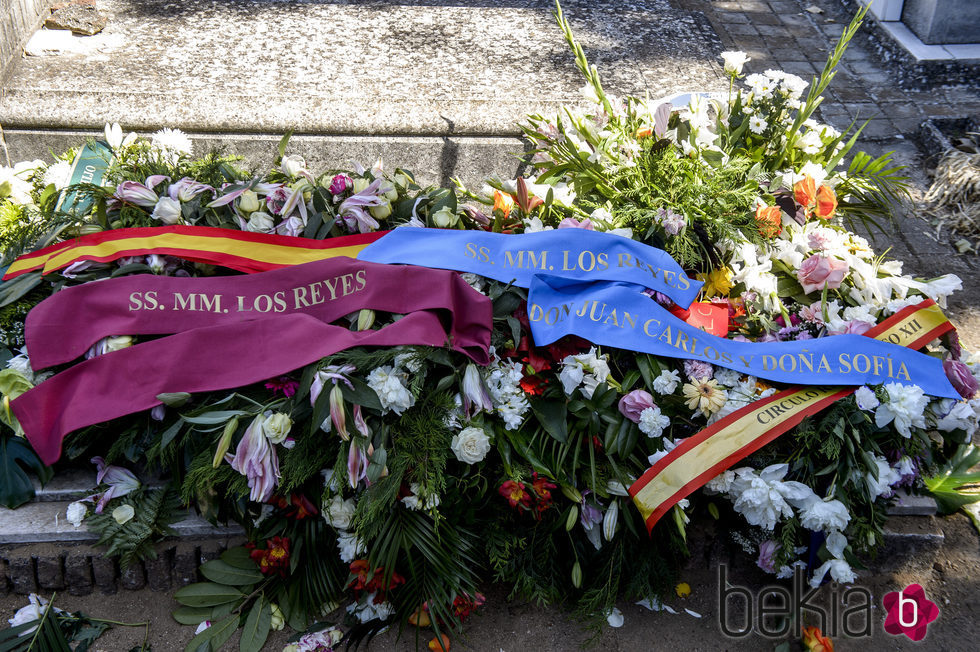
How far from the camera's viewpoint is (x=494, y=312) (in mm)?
2393

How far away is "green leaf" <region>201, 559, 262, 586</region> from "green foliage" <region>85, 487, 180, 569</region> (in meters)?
0.16

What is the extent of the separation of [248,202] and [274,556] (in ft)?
3.78

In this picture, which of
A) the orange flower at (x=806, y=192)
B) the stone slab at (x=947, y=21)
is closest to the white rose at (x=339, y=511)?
the orange flower at (x=806, y=192)

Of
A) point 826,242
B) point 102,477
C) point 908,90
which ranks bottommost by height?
point 908,90

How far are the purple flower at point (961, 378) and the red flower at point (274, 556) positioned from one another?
204cm

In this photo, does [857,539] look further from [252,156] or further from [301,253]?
Answer: [252,156]

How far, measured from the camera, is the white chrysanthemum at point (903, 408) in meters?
2.13

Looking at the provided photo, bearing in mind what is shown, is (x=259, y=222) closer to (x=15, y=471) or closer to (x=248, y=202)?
(x=248, y=202)

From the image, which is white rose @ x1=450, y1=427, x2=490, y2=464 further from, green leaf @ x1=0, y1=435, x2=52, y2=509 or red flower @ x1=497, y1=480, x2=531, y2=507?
green leaf @ x1=0, y1=435, x2=52, y2=509

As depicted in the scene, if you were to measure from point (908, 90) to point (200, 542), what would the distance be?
4.32 metres

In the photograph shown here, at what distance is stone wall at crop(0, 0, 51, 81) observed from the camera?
138 inches

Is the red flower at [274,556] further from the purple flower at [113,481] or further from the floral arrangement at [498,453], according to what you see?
the purple flower at [113,481]

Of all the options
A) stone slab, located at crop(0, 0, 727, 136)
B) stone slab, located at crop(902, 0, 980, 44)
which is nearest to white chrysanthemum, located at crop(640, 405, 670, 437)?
stone slab, located at crop(0, 0, 727, 136)

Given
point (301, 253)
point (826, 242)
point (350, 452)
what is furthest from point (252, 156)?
point (826, 242)
